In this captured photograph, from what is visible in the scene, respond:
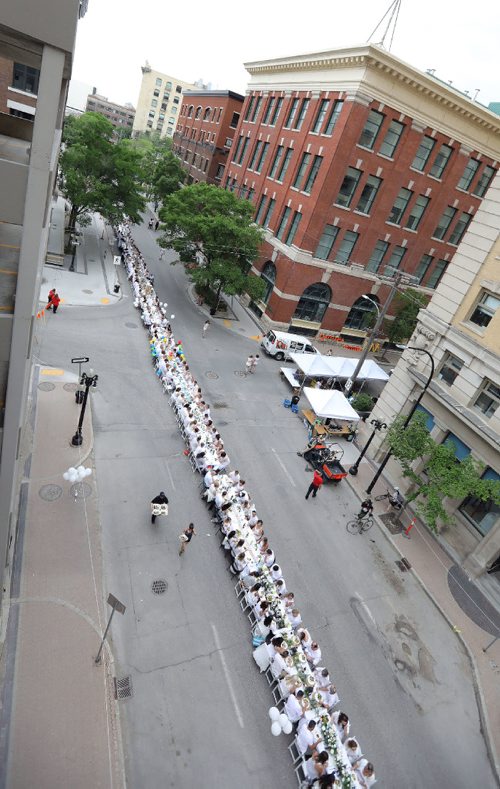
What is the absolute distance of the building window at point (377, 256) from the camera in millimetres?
35531

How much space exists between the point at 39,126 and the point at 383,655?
15664 millimetres

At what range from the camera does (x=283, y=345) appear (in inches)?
1234

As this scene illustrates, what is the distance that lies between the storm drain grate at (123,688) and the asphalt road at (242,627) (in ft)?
0.40

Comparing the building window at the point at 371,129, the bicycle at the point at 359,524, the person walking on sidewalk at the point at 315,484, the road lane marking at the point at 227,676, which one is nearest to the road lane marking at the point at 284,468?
the person walking on sidewalk at the point at 315,484

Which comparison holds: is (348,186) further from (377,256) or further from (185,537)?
(185,537)

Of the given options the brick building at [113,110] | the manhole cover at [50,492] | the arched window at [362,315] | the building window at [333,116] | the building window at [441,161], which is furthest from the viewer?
the brick building at [113,110]

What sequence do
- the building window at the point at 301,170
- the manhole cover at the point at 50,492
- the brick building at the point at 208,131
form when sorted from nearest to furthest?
1. the manhole cover at the point at 50,492
2. the building window at the point at 301,170
3. the brick building at the point at 208,131

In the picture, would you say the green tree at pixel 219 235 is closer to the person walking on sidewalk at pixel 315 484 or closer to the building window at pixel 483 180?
the person walking on sidewalk at pixel 315 484

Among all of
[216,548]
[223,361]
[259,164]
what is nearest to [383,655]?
[216,548]

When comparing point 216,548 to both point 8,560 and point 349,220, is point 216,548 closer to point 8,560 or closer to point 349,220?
point 8,560

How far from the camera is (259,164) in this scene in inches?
1624

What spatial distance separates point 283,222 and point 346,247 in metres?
5.61

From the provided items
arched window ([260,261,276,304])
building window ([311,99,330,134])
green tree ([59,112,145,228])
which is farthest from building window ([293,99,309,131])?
green tree ([59,112,145,228])

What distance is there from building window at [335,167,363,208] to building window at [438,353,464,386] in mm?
17302
